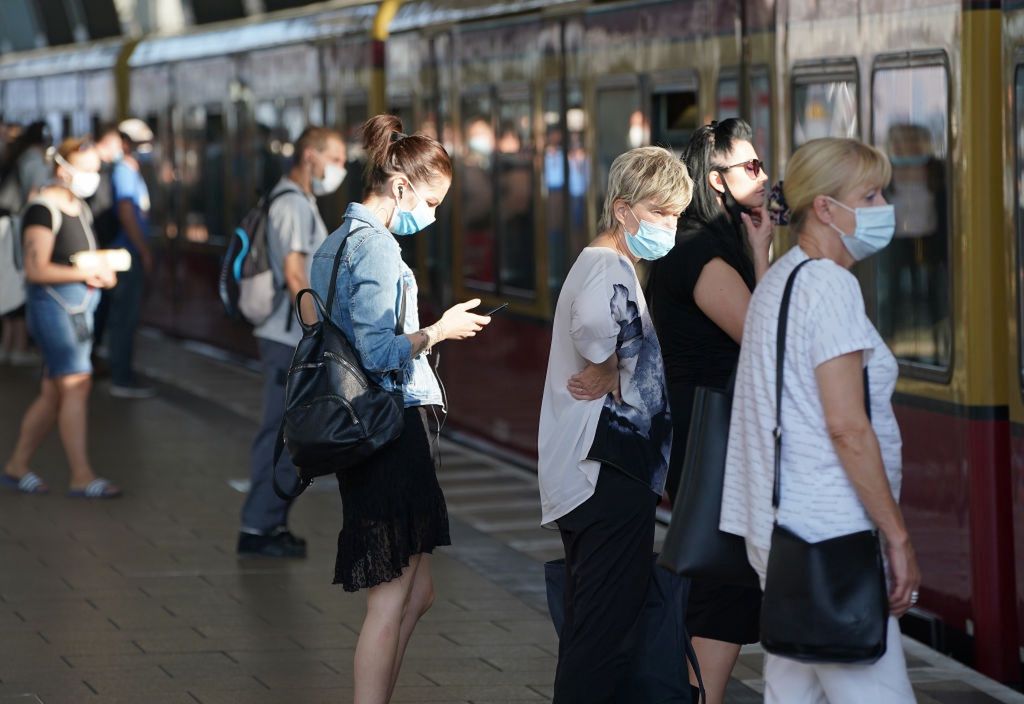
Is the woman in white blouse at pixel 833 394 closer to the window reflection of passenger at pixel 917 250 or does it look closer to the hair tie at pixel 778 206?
the hair tie at pixel 778 206

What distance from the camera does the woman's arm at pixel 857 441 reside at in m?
4.04

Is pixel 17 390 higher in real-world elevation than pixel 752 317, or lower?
lower

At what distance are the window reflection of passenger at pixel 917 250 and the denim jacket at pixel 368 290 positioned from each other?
83.0 inches

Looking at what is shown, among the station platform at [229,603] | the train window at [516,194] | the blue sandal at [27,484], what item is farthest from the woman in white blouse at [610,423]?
the train window at [516,194]

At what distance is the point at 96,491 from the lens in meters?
9.98

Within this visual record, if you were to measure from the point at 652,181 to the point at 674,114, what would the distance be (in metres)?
4.18

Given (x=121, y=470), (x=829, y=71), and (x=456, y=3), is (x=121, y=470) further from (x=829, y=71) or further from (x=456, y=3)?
(x=829, y=71)

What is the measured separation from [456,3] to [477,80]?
0.57 metres

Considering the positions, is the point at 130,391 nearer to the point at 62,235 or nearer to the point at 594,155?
the point at 62,235

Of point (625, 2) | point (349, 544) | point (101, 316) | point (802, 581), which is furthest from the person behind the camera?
point (101, 316)

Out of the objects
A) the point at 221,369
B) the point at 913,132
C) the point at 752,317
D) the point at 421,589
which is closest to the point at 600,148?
the point at 913,132

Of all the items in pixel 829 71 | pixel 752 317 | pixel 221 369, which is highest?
pixel 829 71

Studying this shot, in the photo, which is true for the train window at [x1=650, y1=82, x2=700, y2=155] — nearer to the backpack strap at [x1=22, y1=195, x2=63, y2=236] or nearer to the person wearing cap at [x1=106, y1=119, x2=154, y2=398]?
the backpack strap at [x1=22, y1=195, x2=63, y2=236]

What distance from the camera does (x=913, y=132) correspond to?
6.75 m
